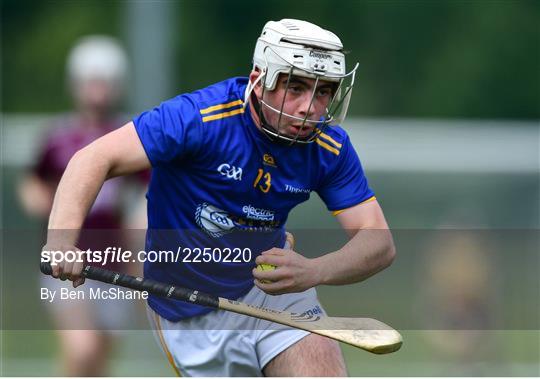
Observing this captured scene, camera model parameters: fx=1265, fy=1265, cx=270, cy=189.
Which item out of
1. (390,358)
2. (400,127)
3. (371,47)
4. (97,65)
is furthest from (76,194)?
(371,47)

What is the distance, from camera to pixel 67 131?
6.84 metres

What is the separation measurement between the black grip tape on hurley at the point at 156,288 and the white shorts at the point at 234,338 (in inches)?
8.7

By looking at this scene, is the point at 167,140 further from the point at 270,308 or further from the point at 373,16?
the point at 373,16

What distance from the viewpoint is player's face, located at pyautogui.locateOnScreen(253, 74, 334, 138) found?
4.14m

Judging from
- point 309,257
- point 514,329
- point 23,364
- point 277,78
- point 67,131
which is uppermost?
point 277,78

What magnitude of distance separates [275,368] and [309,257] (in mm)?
398

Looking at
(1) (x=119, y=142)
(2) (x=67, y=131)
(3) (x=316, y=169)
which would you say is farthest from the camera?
(2) (x=67, y=131)

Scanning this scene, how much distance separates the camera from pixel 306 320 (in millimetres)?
4277

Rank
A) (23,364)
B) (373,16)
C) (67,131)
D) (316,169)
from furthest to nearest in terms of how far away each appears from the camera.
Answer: (373,16) < (23,364) < (67,131) < (316,169)

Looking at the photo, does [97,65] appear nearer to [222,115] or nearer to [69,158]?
[69,158]

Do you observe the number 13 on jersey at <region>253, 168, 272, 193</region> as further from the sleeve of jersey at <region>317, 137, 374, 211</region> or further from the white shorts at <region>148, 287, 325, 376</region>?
the white shorts at <region>148, 287, 325, 376</region>

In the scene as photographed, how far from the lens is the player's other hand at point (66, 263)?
3.81 m

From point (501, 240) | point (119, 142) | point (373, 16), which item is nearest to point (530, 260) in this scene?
point (501, 240)

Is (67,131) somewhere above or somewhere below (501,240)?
above
